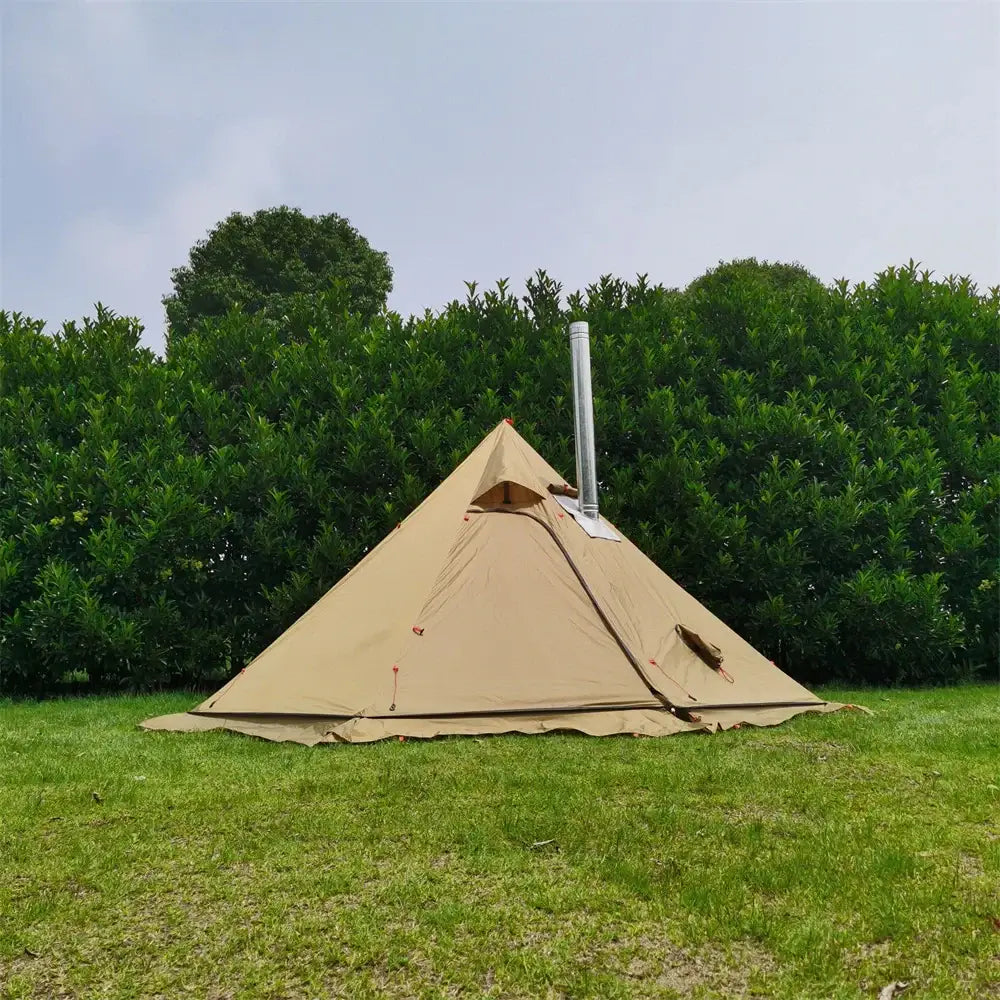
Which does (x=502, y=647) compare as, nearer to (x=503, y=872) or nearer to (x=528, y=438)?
(x=503, y=872)

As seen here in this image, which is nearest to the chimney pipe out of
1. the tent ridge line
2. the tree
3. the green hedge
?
the tent ridge line

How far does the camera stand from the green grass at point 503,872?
2049 millimetres

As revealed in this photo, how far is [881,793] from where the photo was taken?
3514 mm

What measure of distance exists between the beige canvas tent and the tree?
17712 mm

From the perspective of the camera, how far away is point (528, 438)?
24.0 ft

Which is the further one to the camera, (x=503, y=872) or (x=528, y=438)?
(x=528, y=438)

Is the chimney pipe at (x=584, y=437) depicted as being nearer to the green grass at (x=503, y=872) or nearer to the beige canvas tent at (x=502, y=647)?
the beige canvas tent at (x=502, y=647)

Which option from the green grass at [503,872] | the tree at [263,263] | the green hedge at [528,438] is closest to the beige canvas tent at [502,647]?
the green grass at [503,872]

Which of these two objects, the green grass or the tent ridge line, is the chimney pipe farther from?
the green grass

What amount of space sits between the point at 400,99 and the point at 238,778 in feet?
19.3

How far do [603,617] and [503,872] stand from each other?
2.78 meters

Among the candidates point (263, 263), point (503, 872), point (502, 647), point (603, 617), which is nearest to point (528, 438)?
point (603, 617)

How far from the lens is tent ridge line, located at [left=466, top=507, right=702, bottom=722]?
16.4 feet

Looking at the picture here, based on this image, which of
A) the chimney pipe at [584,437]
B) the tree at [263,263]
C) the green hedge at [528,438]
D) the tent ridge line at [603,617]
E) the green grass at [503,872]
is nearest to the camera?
the green grass at [503,872]
